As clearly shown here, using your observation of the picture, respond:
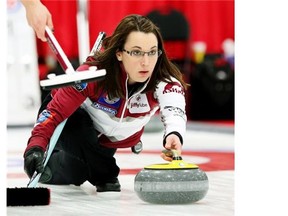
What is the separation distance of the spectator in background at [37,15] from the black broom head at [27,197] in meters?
0.44

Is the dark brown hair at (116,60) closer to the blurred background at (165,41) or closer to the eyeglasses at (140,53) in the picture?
the eyeglasses at (140,53)

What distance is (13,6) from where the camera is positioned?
585cm

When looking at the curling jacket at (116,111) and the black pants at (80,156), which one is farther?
the black pants at (80,156)

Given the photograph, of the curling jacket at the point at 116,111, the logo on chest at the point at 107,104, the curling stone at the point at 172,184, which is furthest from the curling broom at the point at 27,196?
the logo on chest at the point at 107,104

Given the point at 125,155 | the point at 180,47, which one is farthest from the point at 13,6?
the point at 125,155

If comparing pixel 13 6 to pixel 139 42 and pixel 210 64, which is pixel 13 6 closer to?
pixel 210 64

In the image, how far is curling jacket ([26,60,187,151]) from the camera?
81.2 inches

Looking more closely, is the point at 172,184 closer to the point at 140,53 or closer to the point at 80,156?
the point at 140,53

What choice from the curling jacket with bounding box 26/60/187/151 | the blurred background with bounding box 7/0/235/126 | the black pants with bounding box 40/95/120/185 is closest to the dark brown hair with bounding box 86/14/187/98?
the curling jacket with bounding box 26/60/187/151

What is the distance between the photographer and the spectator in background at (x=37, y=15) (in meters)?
1.81

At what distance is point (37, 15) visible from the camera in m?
1.83

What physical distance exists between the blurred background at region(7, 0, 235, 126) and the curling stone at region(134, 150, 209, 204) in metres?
3.78

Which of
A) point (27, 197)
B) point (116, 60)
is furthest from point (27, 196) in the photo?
point (116, 60)
